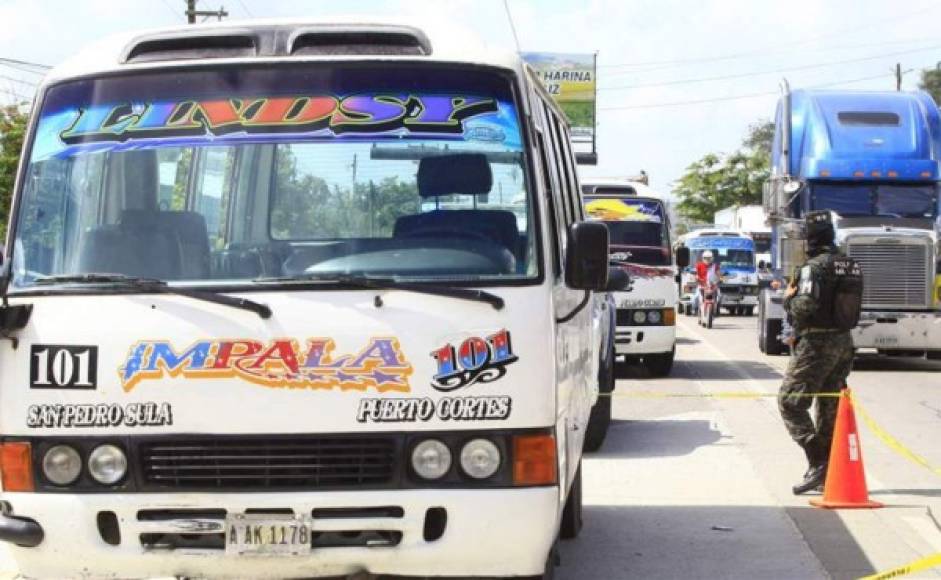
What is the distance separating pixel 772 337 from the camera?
24.5m

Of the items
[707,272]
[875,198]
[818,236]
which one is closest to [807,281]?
[818,236]

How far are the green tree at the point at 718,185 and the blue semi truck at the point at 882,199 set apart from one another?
76.2 m

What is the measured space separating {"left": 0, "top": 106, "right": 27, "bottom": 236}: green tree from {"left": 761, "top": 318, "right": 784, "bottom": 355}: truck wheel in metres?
19.1

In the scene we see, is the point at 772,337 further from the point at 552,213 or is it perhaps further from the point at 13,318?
the point at 13,318

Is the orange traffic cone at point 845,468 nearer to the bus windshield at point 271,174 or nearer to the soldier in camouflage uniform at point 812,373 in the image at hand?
the soldier in camouflage uniform at point 812,373

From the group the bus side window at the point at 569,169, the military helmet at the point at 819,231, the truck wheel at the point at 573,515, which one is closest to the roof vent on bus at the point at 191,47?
the bus side window at the point at 569,169

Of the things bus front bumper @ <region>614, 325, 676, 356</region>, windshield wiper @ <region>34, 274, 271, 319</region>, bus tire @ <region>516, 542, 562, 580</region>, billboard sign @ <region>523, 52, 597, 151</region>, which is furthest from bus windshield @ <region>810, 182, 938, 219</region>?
billboard sign @ <region>523, 52, 597, 151</region>

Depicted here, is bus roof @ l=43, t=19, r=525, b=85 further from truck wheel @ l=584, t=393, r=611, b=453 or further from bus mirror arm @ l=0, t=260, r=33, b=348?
truck wheel @ l=584, t=393, r=611, b=453

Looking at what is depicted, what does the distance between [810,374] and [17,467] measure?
6034 millimetres

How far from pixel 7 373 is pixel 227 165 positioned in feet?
3.80

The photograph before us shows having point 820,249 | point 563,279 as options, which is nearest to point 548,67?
point 820,249

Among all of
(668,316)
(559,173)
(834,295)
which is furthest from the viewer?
(668,316)

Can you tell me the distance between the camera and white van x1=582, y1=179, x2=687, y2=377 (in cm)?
1903

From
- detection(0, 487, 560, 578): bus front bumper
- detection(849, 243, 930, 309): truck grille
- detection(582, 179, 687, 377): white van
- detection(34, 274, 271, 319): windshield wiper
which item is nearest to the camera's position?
detection(0, 487, 560, 578): bus front bumper
